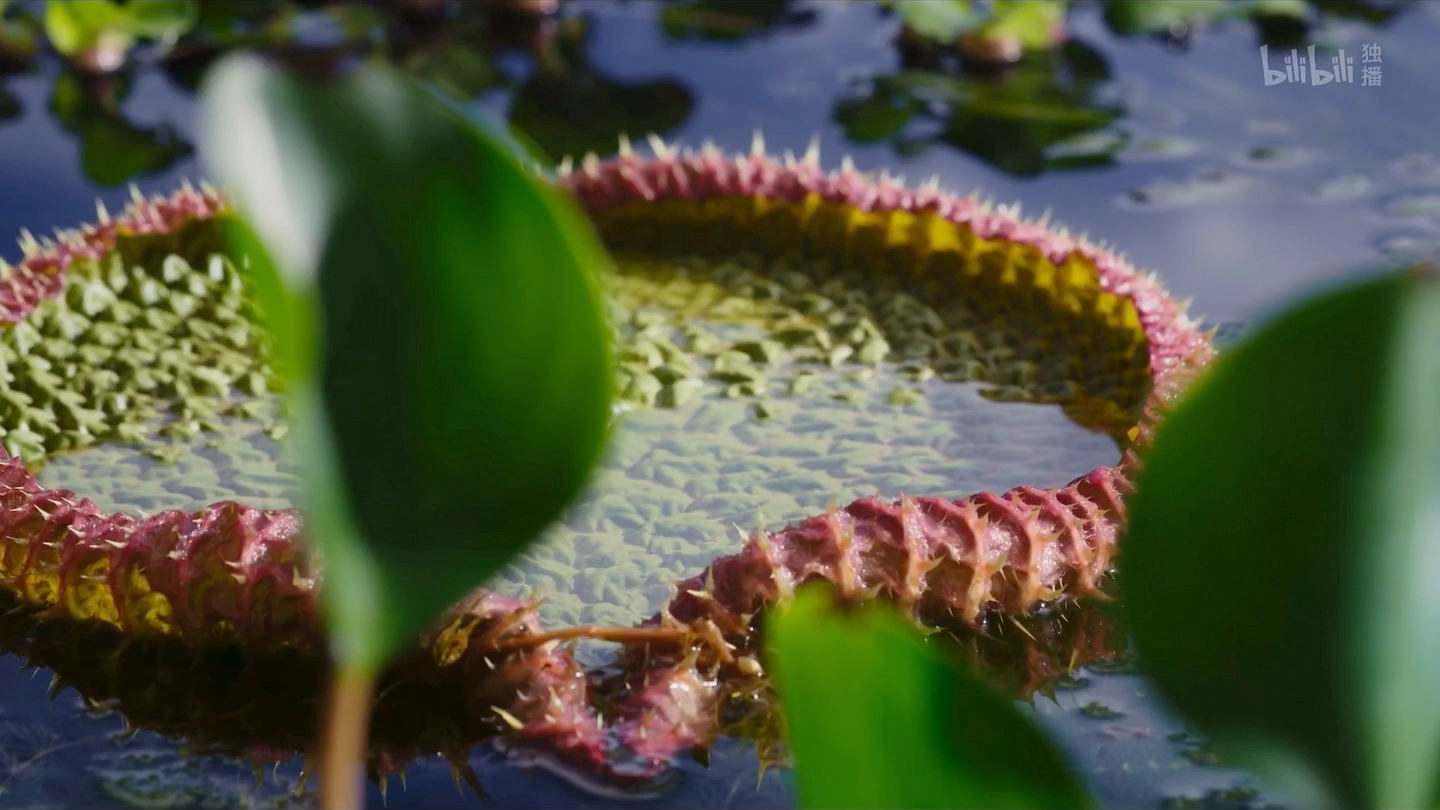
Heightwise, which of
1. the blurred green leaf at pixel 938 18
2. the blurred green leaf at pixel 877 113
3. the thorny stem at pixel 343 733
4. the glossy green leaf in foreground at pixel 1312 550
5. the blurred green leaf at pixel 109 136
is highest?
the glossy green leaf in foreground at pixel 1312 550

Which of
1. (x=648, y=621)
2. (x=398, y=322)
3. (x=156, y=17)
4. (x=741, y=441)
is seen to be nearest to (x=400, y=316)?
(x=398, y=322)

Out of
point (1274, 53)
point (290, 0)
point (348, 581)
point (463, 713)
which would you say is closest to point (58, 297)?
point (463, 713)

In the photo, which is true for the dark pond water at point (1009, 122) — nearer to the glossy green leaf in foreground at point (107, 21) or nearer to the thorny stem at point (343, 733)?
the glossy green leaf in foreground at point (107, 21)

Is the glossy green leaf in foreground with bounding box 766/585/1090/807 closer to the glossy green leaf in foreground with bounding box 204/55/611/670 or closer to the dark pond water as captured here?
the glossy green leaf in foreground with bounding box 204/55/611/670

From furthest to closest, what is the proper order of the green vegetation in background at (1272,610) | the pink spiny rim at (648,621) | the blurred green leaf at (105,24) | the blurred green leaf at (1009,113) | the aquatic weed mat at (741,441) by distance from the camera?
the blurred green leaf at (105,24) → the blurred green leaf at (1009,113) → the aquatic weed mat at (741,441) → the pink spiny rim at (648,621) → the green vegetation in background at (1272,610)

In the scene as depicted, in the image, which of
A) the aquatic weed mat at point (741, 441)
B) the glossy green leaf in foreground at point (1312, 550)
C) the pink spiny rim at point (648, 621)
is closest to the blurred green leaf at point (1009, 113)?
the aquatic weed mat at point (741, 441)

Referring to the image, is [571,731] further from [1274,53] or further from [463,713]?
[1274,53]

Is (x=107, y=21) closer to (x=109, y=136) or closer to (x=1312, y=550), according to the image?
(x=109, y=136)
